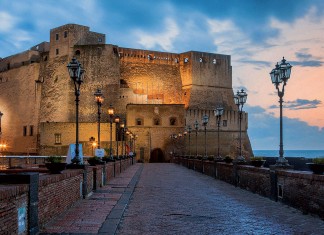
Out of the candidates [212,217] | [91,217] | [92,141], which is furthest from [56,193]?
[92,141]

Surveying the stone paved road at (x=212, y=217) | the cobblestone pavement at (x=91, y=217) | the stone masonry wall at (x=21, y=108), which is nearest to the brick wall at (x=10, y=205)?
the cobblestone pavement at (x=91, y=217)

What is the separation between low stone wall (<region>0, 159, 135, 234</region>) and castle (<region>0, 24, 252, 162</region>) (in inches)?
2020

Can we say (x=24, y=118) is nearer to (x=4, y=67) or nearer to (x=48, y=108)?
(x=48, y=108)

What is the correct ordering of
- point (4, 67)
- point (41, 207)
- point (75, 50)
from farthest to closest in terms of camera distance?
1. point (4, 67)
2. point (75, 50)
3. point (41, 207)

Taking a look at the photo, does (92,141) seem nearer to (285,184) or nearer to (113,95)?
(113,95)

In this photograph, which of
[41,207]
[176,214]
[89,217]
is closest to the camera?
[41,207]

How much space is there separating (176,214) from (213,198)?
11.9 feet

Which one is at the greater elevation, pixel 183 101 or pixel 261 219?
pixel 183 101

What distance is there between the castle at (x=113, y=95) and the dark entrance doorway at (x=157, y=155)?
14 cm

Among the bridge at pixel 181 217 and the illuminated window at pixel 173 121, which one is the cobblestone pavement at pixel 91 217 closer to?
the bridge at pixel 181 217

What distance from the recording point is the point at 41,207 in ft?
24.6

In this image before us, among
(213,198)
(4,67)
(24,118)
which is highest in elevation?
(4,67)

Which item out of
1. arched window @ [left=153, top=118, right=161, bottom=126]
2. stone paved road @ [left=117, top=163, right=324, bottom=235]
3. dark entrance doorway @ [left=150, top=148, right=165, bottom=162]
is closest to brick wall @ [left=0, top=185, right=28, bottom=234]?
stone paved road @ [left=117, top=163, right=324, bottom=235]

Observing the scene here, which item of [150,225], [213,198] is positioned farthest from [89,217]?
[213,198]
